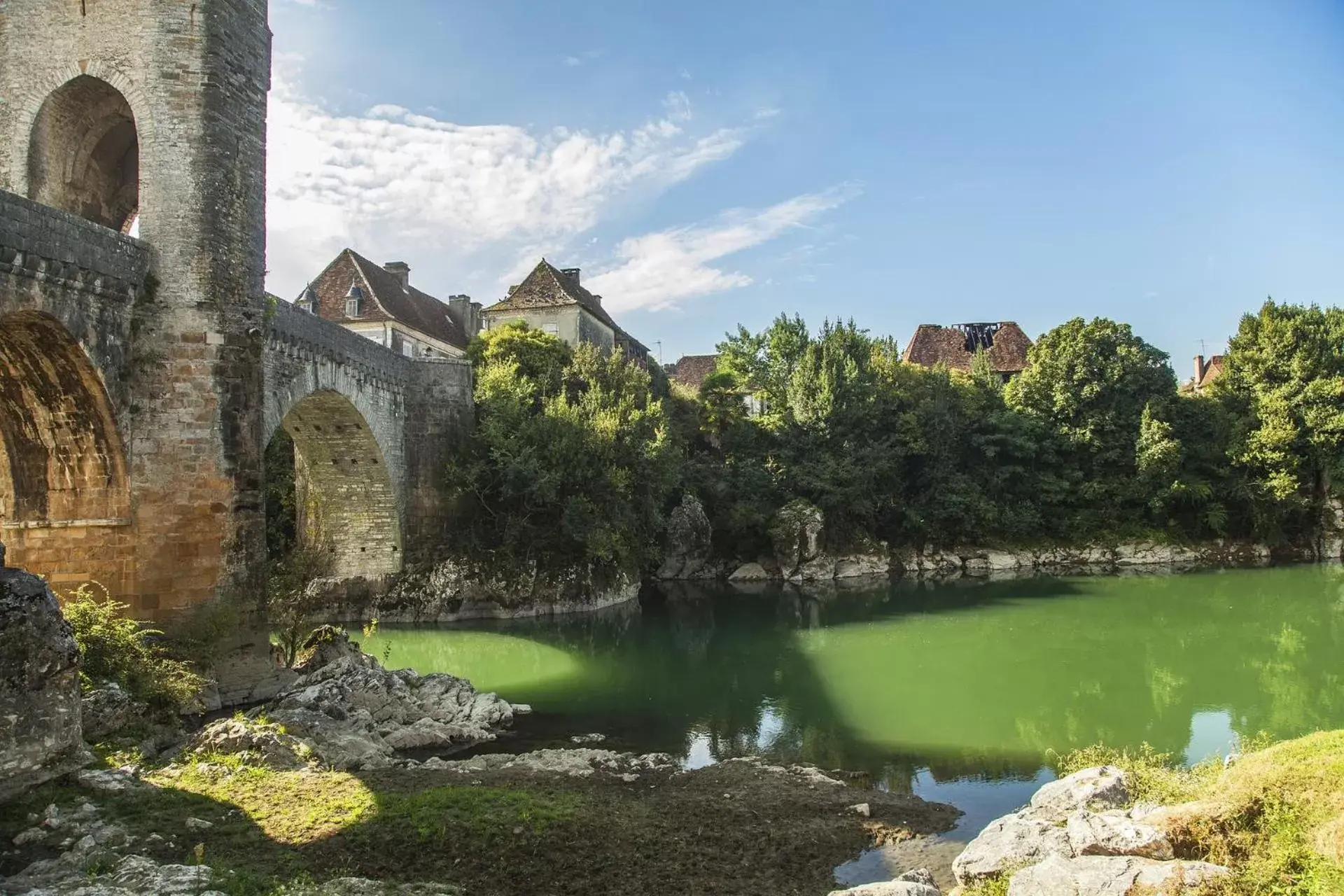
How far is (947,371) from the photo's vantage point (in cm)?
3497

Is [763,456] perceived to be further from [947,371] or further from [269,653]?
[269,653]

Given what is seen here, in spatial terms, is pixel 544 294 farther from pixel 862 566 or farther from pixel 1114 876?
pixel 1114 876

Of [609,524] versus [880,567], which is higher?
[609,524]

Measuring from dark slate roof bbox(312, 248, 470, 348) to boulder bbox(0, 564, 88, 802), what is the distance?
83.3 feet

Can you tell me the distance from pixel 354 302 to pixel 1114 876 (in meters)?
29.7

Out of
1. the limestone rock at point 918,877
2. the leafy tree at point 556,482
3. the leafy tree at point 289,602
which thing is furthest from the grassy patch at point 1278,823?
the leafy tree at point 556,482

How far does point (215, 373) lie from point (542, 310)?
23809mm

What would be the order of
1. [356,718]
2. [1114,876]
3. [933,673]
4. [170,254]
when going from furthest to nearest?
[933,673] → [170,254] → [356,718] → [1114,876]

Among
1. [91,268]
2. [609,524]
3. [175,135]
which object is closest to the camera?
[91,268]

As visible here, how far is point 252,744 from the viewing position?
859cm

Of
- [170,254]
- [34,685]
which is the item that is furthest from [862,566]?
[34,685]

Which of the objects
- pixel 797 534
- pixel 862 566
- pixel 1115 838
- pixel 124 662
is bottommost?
pixel 1115 838

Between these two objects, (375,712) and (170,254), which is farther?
(375,712)

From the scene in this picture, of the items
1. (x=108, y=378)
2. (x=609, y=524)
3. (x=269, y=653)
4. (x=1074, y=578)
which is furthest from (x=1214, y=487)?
(x=108, y=378)
